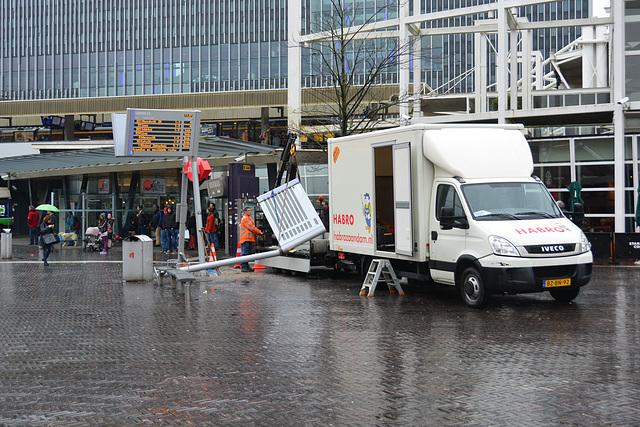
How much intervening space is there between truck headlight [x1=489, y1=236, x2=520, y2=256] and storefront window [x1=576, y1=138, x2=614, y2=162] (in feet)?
55.1

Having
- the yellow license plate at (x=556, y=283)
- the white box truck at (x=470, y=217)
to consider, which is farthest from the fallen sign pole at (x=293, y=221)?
the yellow license plate at (x=556, y=283)

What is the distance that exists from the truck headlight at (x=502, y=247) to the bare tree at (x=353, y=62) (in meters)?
10.9

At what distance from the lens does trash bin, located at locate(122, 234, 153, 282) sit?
1730 centimetres

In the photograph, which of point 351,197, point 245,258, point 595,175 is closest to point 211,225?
point 245,258

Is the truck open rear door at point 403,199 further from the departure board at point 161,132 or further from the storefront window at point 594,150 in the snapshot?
the storefront window at point 594,150

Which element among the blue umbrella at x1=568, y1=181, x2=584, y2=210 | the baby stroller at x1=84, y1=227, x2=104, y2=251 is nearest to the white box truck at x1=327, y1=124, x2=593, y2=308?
the blue umbrella at x1=568, y1=181, x2=584, y2=210

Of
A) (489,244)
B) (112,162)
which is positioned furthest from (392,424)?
(112,162)

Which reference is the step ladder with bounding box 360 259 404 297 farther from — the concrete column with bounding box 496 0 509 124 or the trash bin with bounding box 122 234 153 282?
the concrete column with bounding box 496 0 509 124

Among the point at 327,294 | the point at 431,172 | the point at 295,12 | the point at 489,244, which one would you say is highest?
the point at 295,12

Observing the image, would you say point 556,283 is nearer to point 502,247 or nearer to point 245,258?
point 502,247

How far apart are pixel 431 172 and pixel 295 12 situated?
2528 cm

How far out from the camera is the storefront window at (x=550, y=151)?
27734mm

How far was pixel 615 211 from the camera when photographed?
2584cm

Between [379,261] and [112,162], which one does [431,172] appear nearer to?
[379,261]
